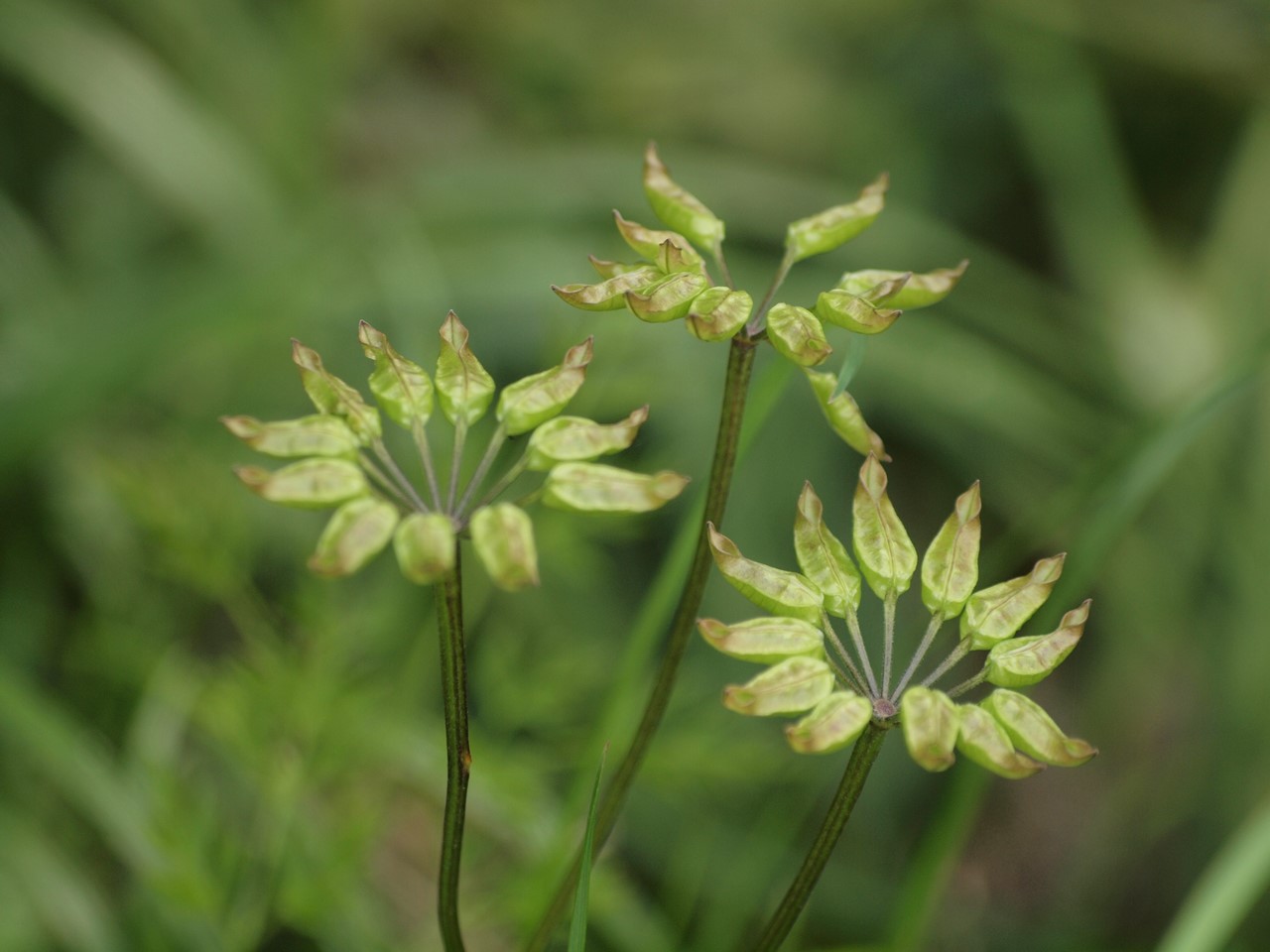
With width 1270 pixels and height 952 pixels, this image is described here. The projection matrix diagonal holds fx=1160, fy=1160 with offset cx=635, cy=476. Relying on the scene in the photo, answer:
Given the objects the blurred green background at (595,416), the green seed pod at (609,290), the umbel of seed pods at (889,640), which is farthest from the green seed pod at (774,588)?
the blurred green background at (595,416)

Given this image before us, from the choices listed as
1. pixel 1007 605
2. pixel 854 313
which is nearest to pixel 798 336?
pixel 854 313

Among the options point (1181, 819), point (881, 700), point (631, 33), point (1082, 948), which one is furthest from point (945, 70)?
point (881, 700)

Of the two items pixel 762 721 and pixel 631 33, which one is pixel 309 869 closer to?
pixel 762 721

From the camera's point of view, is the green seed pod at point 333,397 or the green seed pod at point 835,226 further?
the green seed pod at point 835,226

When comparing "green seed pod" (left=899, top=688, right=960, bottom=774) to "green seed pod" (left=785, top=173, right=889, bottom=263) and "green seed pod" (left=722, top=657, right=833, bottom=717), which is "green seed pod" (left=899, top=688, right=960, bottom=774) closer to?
"green seed pod" (left=722, top=657, right=833, bottom=717)

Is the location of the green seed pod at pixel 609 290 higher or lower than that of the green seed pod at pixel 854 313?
lower

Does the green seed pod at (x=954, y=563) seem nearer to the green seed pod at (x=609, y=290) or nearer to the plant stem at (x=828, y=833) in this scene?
the plant stem at (x=828, y=833)
